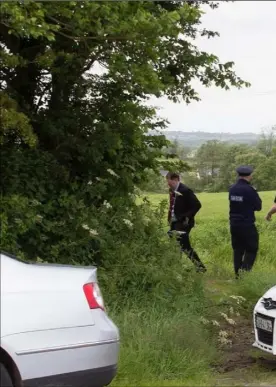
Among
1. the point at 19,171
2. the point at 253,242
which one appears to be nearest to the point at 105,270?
the point at 19,171

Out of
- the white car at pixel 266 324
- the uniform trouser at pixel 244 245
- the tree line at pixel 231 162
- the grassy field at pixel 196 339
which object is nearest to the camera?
the grassy field at pixel 196 339

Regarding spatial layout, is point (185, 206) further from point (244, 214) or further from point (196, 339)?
point (196, 339)

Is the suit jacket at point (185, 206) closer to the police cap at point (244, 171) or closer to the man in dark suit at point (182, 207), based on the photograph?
the man in dark suit at point (182, 207)

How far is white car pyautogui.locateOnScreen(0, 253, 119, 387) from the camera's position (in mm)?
4250

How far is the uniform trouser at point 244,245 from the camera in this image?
34.9 feet

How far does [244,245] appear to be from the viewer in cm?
1077

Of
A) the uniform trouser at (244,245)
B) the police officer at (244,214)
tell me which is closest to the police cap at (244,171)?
the police officer at (244,214)

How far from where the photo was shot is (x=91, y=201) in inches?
347

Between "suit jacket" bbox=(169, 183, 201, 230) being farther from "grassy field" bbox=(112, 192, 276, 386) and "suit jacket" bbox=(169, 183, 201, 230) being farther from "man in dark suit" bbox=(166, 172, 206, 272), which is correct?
"grassy field" bbox=(112, 192, 276, 386)

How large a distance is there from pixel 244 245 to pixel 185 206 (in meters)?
1.19

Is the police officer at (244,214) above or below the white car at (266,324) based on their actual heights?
above

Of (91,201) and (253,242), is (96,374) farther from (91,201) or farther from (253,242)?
(253,242)

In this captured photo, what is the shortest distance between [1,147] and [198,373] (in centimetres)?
376

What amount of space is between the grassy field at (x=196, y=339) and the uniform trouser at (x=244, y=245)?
668 mm
